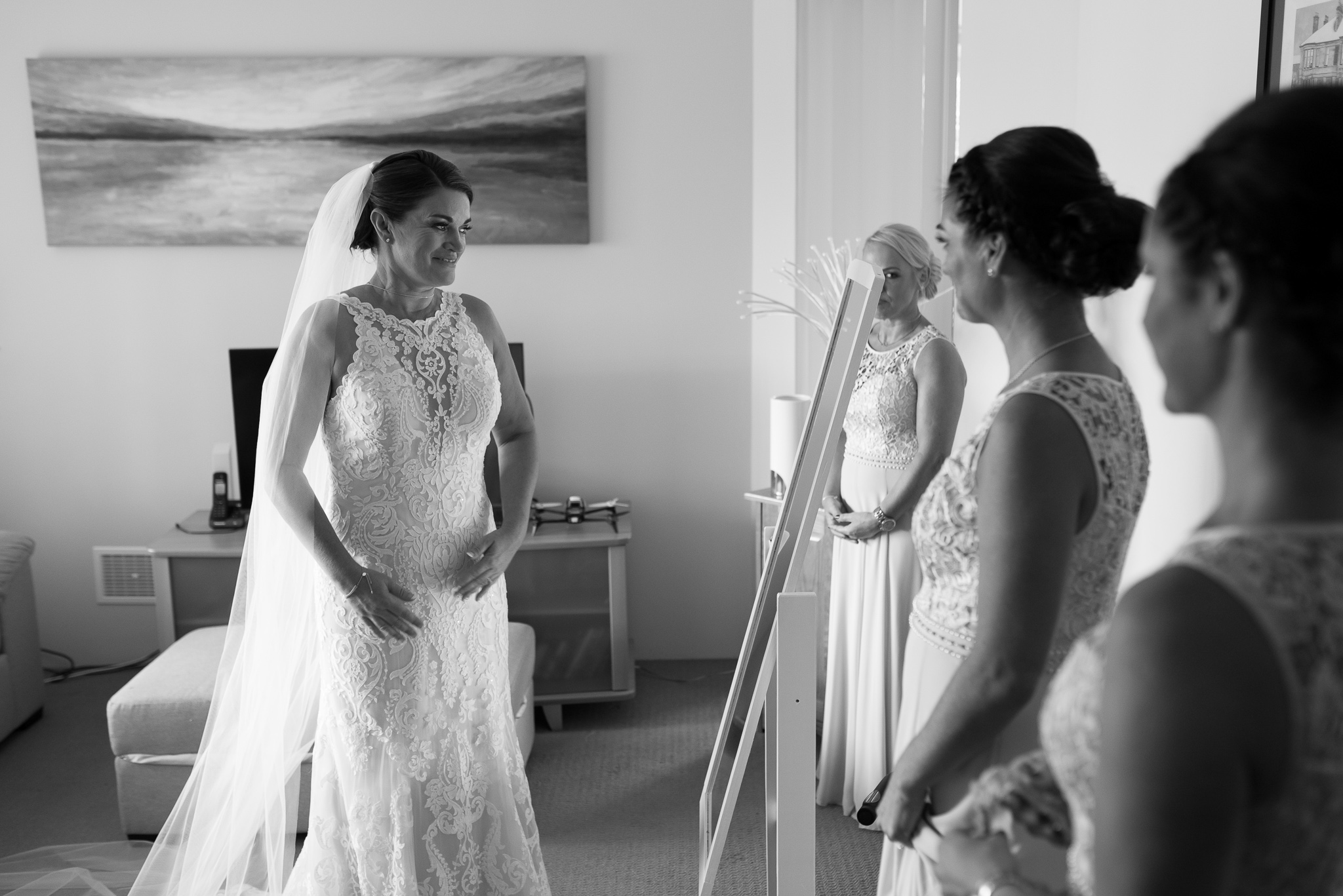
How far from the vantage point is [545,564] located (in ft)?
11.9

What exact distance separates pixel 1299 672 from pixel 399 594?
167cm

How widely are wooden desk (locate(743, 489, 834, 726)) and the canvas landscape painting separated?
1385mm

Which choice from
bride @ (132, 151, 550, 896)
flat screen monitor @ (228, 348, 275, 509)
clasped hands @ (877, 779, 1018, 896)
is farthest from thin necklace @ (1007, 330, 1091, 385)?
flat screen monitor @ (228, 348, 275, 509)

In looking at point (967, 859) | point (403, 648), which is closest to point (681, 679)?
point (403, 648)

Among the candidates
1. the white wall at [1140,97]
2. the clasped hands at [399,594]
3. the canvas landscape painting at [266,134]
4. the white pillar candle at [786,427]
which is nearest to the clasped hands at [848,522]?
the white pillar candle at [786,427]

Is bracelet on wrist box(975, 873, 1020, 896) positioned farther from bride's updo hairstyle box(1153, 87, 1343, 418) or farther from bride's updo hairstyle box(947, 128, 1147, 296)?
bride's updo hairstyle box(947, 128, 1147, 296)

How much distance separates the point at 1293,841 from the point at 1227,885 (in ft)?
0.15

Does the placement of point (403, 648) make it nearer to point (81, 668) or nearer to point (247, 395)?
point (247, 395)

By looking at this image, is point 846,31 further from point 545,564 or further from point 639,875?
point 639,875

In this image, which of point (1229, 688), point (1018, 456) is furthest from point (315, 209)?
point (1229, 688)

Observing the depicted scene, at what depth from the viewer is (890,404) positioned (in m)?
2.72

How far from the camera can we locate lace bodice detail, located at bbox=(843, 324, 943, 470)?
270cm

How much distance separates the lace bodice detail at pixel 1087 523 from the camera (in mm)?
1106

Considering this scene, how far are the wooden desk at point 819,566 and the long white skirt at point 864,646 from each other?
138 mm
